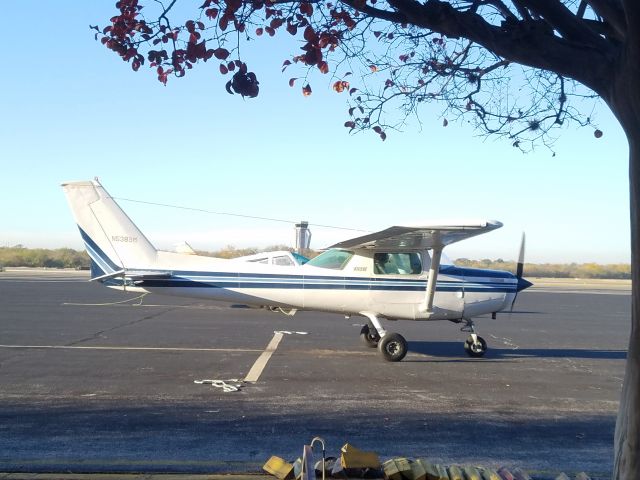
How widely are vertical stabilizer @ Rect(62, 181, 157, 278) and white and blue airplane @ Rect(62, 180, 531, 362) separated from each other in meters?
0.02

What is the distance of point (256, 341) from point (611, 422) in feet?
26.6

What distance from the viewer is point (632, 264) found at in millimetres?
3701

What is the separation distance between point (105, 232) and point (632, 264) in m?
12.4

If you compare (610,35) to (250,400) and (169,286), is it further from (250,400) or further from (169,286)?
(169,286)

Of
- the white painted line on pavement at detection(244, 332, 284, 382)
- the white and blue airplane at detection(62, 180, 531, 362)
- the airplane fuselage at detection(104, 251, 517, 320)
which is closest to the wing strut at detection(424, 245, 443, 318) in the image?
the white and blue airplane at detection(62, 180, 531, 362)

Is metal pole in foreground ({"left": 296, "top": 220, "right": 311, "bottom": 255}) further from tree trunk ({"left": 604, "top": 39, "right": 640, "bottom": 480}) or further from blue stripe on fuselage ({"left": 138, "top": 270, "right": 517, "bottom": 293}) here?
tree trunk ({"left": 604, "top": 39, "right": 640, "bottom": 480})

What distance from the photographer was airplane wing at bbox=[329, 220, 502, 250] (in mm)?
10812

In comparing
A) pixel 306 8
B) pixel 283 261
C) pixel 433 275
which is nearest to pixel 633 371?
pixel 306 8

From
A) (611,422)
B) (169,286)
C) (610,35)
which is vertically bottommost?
(611,422)

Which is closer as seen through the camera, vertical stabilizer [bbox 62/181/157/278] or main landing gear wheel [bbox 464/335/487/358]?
main landing gear wheel [bbox 464/335/487/358]

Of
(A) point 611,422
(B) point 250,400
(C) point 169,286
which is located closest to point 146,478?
(B) point 250,400

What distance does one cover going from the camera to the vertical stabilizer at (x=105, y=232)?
1430 cm

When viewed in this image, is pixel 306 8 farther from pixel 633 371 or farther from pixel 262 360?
pixel 262 360

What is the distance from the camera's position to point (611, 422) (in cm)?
797
